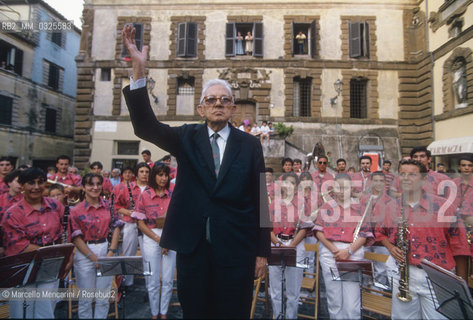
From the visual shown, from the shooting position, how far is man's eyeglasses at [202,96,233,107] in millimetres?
2297

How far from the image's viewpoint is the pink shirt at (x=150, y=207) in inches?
193

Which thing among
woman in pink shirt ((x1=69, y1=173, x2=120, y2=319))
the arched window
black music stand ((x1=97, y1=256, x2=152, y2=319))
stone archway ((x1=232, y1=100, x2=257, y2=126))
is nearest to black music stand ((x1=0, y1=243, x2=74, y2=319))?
black music stand ((x1=97, y1=256, x2=152, y2=319))

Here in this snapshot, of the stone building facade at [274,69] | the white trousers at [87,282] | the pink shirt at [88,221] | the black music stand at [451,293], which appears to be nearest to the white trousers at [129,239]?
the pink shirt at [88,221]

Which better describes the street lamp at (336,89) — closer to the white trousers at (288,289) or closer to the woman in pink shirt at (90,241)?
the white trousers at (288,289)

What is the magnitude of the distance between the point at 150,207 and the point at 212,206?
10.7 feet

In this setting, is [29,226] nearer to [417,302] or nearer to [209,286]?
[209,286]

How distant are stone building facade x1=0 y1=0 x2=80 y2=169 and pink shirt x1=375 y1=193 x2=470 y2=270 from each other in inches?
913

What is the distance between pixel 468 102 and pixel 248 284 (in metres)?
16.4

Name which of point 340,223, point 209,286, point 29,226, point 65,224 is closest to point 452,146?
point 340,223

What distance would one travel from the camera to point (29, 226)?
3.53 meters

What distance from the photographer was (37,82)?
22031 mm

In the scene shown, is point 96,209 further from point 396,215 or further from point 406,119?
point 406,119

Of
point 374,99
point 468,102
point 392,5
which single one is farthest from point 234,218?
point 392,5

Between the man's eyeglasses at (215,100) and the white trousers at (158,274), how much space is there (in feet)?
9.74
